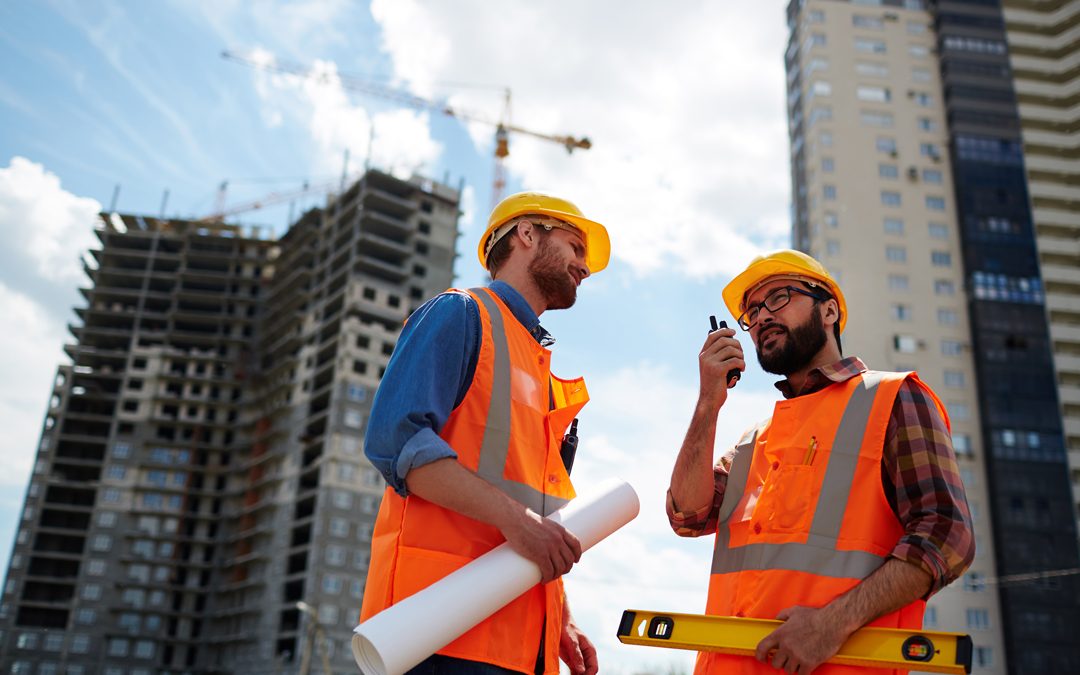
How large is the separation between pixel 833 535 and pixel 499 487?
4.04ft

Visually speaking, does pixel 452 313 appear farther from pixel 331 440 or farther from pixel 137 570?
pixel 137 570

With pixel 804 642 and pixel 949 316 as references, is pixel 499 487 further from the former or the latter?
pixel 949 316

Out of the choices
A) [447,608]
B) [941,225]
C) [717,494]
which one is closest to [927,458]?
[717,494]

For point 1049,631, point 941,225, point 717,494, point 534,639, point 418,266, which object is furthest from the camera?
point 418,266

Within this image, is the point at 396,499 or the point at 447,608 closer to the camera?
the point at 447,608

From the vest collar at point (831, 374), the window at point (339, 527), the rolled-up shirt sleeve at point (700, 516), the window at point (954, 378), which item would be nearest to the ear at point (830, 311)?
the vest collar at point (831, 374)

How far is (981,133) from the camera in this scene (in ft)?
253

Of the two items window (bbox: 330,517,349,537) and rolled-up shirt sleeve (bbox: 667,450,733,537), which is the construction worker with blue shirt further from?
window (bbox: 330,517,349,537)

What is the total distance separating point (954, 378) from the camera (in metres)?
70.2

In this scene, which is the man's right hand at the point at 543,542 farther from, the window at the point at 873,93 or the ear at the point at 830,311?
the window at the point at 873,93

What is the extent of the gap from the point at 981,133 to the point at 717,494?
83.1 meters

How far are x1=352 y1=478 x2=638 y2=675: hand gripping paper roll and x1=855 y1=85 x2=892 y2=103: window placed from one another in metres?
82.1

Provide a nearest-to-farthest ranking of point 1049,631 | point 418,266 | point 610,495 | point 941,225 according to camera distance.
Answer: point 610,495
point 1049,631
point 941,225
point 418,266

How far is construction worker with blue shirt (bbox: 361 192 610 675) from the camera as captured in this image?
316 cm
